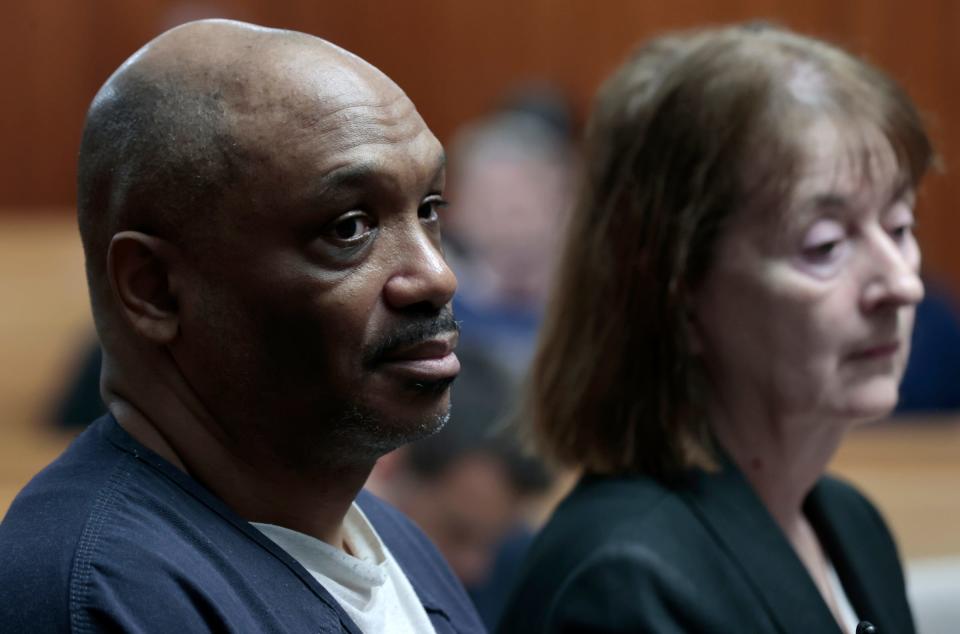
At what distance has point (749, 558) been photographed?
146cm

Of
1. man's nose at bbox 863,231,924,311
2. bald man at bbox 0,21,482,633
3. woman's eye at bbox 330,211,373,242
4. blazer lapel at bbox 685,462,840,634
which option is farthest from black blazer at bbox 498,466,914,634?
woman's eye at bbox 330,211,373,242

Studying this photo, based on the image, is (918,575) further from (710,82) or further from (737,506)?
(710,82)

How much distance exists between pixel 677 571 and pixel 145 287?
2.26 feet

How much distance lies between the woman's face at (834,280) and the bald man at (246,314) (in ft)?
1.88

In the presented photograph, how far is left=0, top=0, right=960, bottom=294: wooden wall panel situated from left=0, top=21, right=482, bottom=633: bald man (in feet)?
12.8

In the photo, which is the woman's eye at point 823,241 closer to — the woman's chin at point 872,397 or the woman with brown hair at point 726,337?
the woman with brown hair at point 726,337

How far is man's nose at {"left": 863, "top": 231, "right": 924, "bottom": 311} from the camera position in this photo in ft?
4.69

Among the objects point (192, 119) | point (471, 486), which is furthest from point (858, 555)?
point (192, 119)

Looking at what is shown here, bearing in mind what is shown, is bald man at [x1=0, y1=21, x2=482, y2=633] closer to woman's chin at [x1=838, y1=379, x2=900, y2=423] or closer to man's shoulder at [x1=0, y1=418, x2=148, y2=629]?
man's shoulder at [x1=0, y1=418, x2=148, y2=629]

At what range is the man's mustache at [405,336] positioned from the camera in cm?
96

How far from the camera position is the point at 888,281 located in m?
1.43

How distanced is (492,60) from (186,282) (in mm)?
4316

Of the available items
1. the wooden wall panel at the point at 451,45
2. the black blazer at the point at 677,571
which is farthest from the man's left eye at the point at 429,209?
the wooden wall panel at the point at 451,45

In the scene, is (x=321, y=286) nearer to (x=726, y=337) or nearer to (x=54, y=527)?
(x=54, y=527)
